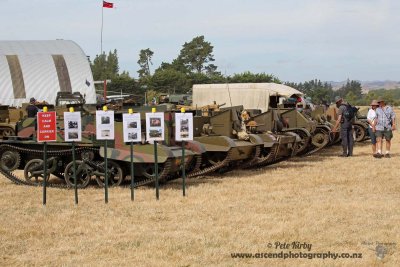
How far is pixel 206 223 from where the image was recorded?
30.3ft

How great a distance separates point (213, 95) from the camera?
25703 mm

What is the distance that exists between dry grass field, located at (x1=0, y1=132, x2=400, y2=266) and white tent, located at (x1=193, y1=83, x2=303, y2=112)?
11538mm

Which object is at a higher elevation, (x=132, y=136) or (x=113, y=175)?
(x=132, y=136)

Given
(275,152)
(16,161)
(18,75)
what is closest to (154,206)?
(16,161)

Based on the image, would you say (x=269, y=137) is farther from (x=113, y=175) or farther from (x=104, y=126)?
(x=104, y=126)

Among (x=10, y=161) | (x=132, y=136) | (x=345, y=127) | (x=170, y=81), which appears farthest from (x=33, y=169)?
(x=170, y=81)

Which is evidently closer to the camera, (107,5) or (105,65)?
(107,5)

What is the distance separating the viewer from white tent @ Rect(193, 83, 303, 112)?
25.7 meters

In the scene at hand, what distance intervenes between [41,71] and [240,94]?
61.3ft

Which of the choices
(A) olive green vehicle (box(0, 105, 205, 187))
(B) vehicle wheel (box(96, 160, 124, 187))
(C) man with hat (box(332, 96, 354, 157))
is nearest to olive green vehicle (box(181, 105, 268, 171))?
(A) olive green vehicle (box(0, 105, 205, 187))

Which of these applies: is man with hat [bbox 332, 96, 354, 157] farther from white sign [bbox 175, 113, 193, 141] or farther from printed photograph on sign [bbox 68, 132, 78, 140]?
printed photograph on sign [bbox 68, 132, 78, 140]

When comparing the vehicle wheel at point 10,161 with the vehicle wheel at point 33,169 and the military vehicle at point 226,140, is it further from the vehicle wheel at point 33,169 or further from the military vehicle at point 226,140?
the military vehicle at point 226,140

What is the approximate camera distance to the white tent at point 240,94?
25.7 m

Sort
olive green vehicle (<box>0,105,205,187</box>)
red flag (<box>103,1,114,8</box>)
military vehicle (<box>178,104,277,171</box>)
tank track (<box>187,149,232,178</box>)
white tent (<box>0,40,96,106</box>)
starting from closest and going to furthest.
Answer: olive green vehicle (<box>0,105,205,187</box>)
tank track (<box>187,149,232,178</box>)
military vehicle (<box>178,104,277,171</box>)
red flag (<box>103,1,114,8</box>)
white tent (<box>0,40,96,106</box>)
